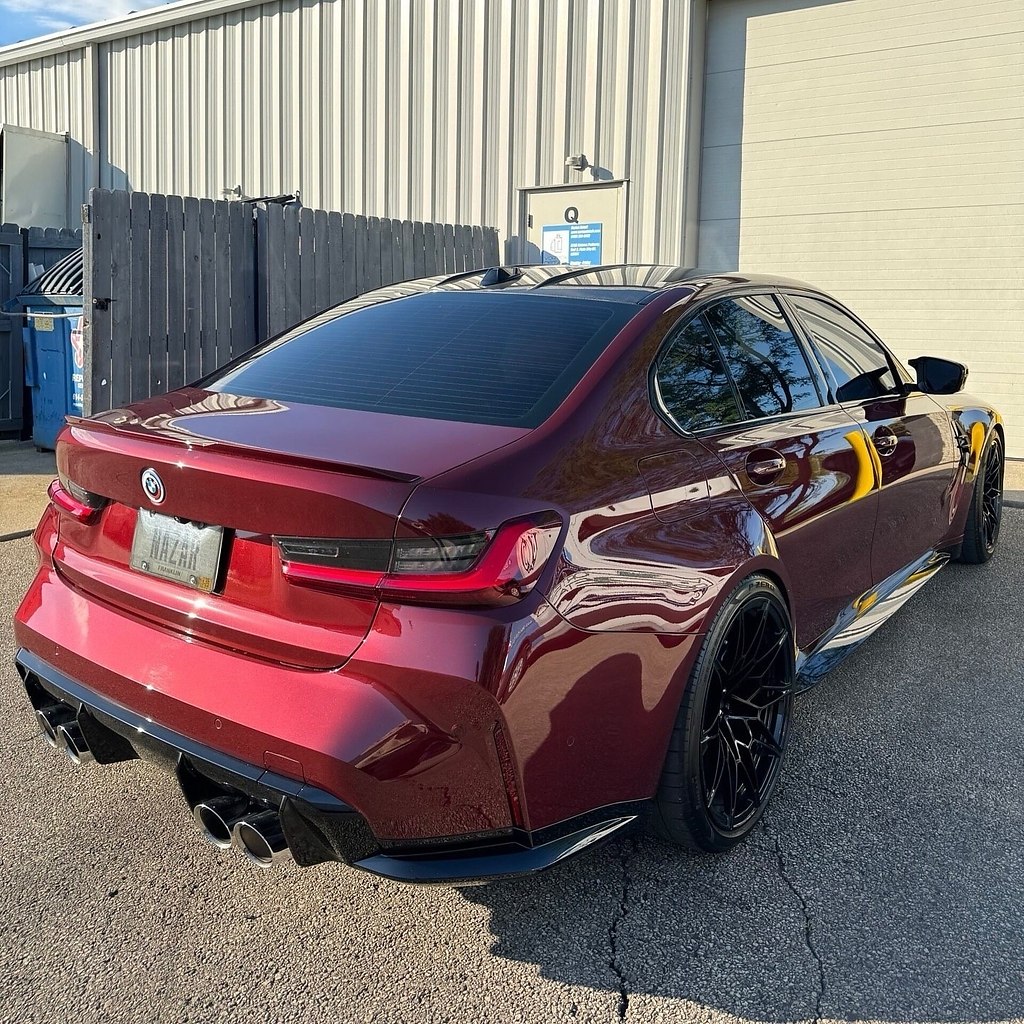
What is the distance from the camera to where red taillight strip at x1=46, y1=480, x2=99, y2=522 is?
251cm

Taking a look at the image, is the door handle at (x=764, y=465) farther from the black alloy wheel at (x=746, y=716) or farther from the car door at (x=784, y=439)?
the black alloy wheel at (x=746, y=716)

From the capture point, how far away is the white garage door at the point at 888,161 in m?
8.71

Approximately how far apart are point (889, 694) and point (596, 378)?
81.8 inches

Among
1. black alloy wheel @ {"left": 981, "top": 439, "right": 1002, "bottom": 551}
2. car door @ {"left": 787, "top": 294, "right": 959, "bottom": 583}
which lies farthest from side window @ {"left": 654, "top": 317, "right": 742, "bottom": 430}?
black alloy wheel @ {"left": 981, "top": 439, "right": 1002, "bottom": 551}

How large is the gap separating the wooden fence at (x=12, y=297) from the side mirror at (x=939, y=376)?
26.2ft

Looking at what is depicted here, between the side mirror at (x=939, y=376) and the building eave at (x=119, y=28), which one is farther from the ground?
the building eave at (x=119, y=28)

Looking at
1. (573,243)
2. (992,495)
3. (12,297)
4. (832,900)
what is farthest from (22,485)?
(832,900)

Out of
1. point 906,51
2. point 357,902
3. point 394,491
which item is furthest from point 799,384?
point 906,51

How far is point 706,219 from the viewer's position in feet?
33.1

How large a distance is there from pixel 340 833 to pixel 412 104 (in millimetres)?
10912

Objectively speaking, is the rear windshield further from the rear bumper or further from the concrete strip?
the concrete strip

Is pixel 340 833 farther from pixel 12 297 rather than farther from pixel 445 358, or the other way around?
pixel 12 297

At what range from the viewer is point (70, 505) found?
2.58 meters

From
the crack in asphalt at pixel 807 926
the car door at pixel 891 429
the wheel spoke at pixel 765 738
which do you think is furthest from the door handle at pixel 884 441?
the crack in asphalt at pixel 807 926
